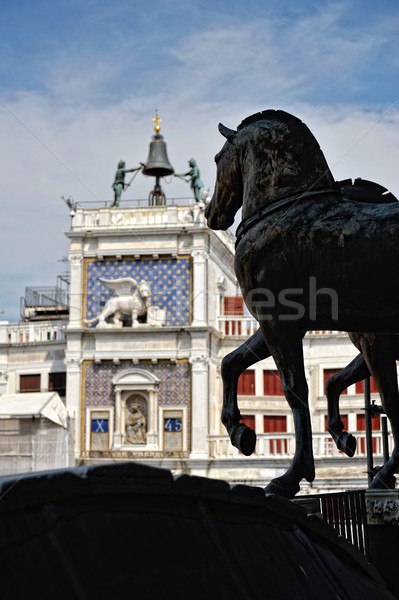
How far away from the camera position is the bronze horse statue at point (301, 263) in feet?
13.4

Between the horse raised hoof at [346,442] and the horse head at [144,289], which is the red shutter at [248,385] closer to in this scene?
the horse head at [144,289]

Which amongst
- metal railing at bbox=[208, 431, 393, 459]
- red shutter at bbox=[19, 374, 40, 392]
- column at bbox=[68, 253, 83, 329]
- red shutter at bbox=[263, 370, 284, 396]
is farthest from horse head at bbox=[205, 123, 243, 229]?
red shutter at bbox=[19, 374, 40, 392]

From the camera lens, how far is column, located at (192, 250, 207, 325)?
32.2 meters

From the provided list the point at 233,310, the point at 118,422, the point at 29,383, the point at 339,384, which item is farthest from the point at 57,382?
the point at 339,384

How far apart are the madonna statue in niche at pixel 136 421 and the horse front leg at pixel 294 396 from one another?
2724 centimetres

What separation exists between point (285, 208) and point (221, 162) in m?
0.68

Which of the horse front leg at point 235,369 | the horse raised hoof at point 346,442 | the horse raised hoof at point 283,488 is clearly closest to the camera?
the horse raised hoof at point 283,488

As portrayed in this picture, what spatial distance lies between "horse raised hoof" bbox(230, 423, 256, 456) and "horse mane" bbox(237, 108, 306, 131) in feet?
4.91

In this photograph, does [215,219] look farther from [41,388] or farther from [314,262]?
[41,388]

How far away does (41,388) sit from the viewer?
33.8 metres

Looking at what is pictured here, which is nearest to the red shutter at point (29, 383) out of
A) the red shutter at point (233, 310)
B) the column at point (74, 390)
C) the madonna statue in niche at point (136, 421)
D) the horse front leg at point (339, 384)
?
the column at point (74, 390)

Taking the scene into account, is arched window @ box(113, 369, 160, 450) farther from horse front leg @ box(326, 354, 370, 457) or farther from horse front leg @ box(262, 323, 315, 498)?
horse front leg @ box(262, 323, 315, 498)

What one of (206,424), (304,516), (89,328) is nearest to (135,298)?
(89,328)

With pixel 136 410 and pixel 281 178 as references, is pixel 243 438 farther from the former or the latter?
pixel 136 410
